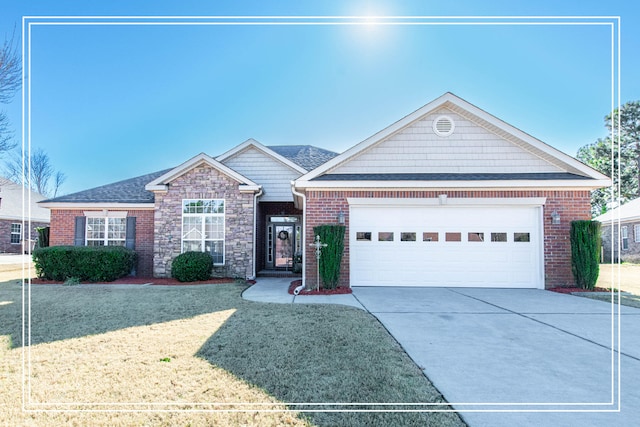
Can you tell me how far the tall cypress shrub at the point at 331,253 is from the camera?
8898 millimetres

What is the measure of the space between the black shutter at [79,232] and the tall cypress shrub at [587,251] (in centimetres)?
1634

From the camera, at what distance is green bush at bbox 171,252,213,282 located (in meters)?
10.9

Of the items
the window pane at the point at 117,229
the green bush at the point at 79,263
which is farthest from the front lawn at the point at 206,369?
the window pane at the point at 117,229

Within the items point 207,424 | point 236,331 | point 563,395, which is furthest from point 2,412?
point 563,395

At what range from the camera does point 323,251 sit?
351 inches

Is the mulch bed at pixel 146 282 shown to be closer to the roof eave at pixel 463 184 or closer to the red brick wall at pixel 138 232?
the red brick wall at pixel 138 232

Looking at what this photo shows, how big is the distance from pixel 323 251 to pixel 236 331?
4.15 m

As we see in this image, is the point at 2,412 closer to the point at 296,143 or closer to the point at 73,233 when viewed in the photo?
the point at 73,233

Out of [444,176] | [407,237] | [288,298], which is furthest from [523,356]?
[444,176]

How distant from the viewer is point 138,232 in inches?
507

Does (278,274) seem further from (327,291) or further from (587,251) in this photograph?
(587,251)

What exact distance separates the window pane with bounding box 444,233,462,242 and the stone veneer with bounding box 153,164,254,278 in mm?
6516

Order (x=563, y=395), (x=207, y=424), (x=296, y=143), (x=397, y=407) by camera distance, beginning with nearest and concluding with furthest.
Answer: (x=207, y=424) → (x=397, y=407) → (x=563, y=395) → (x=296, y=143)

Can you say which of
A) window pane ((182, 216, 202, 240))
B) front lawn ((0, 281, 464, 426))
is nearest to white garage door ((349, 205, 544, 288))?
front lawn ((0, 281, 464, 426))
